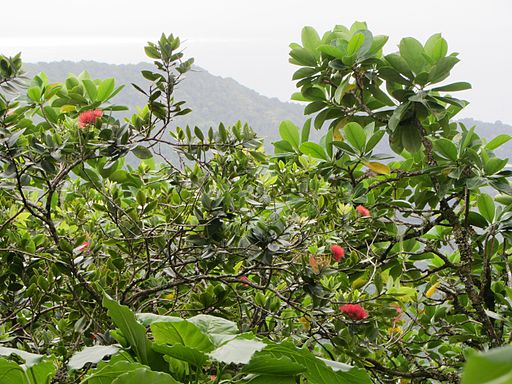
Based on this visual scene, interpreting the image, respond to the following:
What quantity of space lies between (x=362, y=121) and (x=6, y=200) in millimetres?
1366

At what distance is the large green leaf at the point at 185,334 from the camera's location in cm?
83

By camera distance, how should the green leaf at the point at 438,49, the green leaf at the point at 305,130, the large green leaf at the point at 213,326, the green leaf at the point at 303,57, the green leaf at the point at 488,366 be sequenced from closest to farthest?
the green leaf at the point at 488,366 → the large green leaf at the point at 213,326 → the green leaf at the point at 438,49 → the green leaf at the point at 303,57 → the green leaf at the point at 305,130

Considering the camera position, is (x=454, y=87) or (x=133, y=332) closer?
(x=133, y=332)

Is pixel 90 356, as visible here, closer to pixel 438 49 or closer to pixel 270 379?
pixel 270 379

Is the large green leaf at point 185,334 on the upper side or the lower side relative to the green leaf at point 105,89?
lower

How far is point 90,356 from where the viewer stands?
84 cm

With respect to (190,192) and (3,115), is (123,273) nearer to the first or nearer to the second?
(190,192)

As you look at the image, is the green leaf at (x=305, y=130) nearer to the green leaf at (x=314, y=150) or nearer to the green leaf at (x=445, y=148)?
the green leaf at (x=314, y=150)

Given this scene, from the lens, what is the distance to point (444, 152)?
2113 mm

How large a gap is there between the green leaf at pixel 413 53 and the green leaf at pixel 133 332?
167 cm

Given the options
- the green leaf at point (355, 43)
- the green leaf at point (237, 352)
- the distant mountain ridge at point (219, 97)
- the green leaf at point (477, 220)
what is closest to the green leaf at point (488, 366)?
the green leaf at point (237, 352)

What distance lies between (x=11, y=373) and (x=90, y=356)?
0.35 feet

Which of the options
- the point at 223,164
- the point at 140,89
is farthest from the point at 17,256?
the point at 223,164

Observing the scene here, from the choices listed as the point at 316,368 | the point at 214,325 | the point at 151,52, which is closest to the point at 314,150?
the point at 151,52
